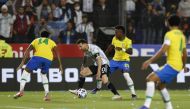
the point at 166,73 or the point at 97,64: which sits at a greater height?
the point at 166,73

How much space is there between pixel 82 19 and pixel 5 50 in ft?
11.8

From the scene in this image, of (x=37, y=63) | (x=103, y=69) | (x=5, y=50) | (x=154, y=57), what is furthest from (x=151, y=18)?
(x=154, y=57)

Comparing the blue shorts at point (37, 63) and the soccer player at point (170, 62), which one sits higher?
the soccer player at point (170, 62)

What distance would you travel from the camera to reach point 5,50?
26000mm

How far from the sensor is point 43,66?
19.5 meters

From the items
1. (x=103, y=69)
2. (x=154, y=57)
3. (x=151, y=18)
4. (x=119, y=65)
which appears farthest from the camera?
(x=151, y=18)

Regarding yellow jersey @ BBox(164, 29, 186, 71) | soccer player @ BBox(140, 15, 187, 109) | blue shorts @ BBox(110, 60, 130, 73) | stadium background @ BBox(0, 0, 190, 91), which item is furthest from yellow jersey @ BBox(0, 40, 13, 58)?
yellow jersey @ BBox(164, 29, 186, 71)

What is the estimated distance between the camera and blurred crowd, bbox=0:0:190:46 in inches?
1056

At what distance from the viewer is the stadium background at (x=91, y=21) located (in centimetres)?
2689

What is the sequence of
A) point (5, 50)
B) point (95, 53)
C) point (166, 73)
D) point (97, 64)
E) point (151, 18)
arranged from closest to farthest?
point (166, 73)
point (95, 53)
point (97, 64)
point (5, 50)
point (151, 18)

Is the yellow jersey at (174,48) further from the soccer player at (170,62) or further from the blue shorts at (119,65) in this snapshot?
the blue shorts at (119,65)

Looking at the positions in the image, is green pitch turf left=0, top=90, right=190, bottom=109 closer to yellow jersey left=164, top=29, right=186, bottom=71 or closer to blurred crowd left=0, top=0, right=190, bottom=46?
yellow jersey left=164, top=29, right=186, bottom=71

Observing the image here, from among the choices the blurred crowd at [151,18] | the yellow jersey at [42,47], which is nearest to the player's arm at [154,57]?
the yellow jersey at [42,47]

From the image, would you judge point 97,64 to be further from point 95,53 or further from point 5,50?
point 5,50
